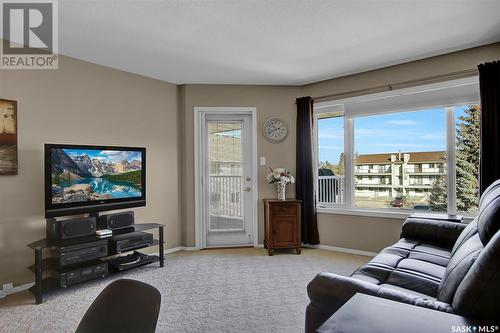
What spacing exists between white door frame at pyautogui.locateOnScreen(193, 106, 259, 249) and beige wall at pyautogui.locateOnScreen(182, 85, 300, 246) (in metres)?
0.06

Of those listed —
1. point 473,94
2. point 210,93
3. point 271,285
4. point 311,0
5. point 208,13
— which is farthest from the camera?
point 210,93

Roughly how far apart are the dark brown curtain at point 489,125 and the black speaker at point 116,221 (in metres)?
Result: 3.90

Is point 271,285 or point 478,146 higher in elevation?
point 478,146

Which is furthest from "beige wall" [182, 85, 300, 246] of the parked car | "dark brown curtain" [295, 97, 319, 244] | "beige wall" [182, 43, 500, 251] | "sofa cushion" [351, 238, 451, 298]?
"sofa cushion" [351, 238, 451, 298]

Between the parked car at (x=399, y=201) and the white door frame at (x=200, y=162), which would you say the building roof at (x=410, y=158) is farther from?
the white door frame at (x=200, y=162)

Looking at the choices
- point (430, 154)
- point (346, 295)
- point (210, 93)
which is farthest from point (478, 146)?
point (210, 93)

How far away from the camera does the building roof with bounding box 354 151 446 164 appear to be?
11.7ft

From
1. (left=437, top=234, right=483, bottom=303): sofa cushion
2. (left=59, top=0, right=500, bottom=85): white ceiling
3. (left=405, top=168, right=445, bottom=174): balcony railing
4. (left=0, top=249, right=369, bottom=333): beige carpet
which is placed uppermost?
(left=59, top=0, right=500, bottom=85): white ceiling

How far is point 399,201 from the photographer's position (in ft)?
12.6

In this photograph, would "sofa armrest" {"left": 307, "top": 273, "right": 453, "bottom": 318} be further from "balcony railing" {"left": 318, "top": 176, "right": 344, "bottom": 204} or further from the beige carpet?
"balcony railing" {"left": 318, "top": 176, "right": 344, "bottom": 204}

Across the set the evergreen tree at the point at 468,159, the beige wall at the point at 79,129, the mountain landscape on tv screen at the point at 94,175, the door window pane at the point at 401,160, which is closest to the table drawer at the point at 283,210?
the door window pane at the point at 401,160

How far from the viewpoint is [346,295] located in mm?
1332

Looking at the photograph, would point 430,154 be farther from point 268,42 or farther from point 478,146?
point 268,42

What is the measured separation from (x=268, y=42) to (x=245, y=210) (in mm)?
2488
